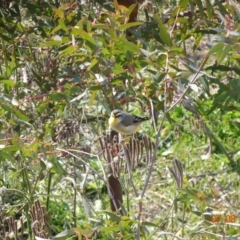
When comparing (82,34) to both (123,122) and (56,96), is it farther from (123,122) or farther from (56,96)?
(123,122)

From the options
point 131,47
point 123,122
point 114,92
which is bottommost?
point 123,122

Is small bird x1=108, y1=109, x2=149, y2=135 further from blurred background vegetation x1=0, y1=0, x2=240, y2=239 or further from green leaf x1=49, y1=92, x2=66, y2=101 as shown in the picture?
green leaf x1=49, y1=92, x2=66, y2=101

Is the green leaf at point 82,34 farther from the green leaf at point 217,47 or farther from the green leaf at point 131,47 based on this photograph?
the green leaf at point 217,47

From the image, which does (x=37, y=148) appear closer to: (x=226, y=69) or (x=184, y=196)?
(x=184, y=196)

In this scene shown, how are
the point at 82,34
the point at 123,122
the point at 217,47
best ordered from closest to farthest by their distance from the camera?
the point at 217,47, the point at 82,34, the point at 123,122

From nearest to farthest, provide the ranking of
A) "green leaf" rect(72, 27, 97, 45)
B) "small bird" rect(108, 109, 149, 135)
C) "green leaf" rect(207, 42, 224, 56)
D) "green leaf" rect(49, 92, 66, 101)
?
"green leaf" rect(207, 42, 224, 56) < "green leaf" rect(72, 27, 97, 45) < "green leaf" rect(49, 92, 66, 101) < "small bird" rect(108, 109, 149, 135)

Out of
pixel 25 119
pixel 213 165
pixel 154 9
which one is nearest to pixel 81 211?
pixel 213 165

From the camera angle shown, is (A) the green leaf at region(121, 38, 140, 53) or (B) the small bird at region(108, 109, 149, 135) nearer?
(A) the green leaf at region(121, 38, 140, 53)

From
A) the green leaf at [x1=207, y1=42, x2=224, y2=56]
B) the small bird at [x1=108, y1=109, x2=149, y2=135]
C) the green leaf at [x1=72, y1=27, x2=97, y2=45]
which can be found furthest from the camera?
the small bird at [x1=108, y1=109, x2=149, y2=135]

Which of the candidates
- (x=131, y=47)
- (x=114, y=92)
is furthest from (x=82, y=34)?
(x=114, y=92)

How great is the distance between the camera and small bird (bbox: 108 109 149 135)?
2459mm

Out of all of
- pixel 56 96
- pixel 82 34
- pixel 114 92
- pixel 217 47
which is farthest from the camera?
pixel 114 92

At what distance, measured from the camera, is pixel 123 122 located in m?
2.65

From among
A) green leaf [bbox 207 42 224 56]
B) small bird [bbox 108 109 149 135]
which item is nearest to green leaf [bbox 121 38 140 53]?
green leaf [bbox 207 42 224 56]
